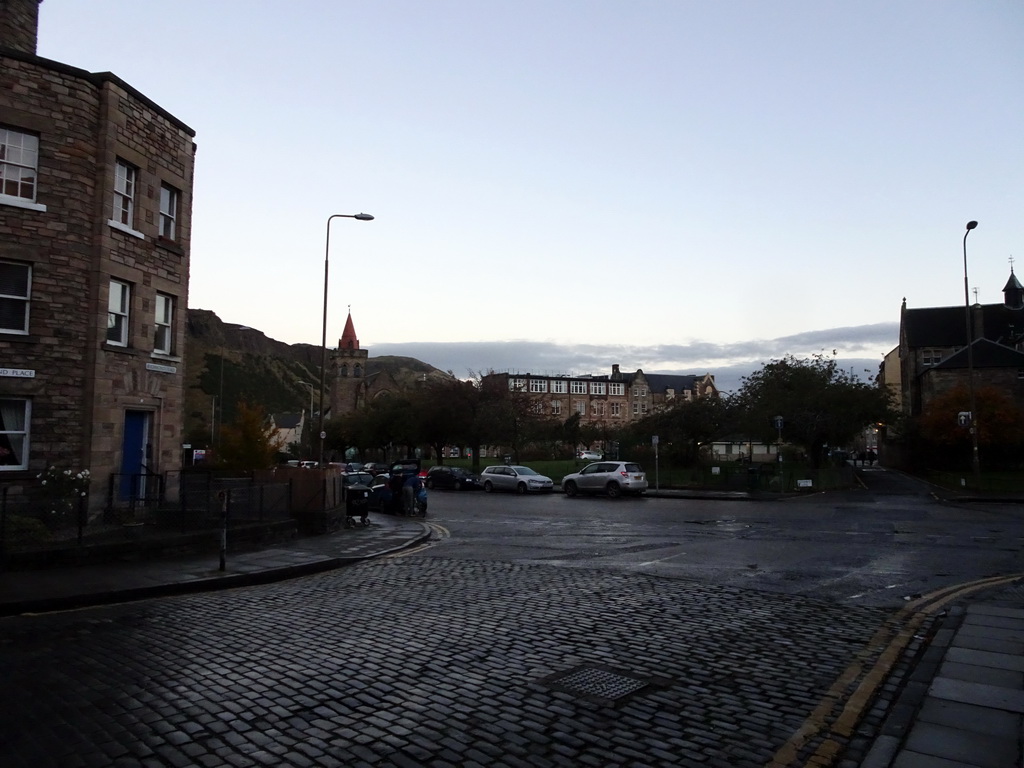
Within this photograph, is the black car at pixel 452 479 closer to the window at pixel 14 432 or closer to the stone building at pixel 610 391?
the window at pixel 14 432

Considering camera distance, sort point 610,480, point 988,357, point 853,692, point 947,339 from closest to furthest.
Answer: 1. point 853,692
2. point 610,480
3. point 988,357
4. point 947,339

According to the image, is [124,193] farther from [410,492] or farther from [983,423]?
[983,423]

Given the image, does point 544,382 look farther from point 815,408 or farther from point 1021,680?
point 1021,680

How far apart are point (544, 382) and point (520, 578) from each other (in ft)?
398

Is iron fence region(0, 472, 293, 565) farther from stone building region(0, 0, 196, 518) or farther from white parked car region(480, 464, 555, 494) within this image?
white parked car region(480, 464, 555, 494)

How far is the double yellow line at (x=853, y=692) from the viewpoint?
506 cm

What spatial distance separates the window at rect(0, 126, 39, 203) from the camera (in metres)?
16.8

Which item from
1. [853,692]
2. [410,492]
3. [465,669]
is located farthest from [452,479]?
[853,692]

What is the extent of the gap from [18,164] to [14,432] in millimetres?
5944

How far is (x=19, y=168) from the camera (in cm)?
1698

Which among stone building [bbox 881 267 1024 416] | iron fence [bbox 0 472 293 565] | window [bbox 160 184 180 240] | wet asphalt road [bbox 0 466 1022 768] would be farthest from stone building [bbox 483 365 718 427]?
wet asphalt road [bbox 0 466 1022 768]

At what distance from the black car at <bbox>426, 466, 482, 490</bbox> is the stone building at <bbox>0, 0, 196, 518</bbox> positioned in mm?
25345

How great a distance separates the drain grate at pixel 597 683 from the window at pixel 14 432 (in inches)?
580

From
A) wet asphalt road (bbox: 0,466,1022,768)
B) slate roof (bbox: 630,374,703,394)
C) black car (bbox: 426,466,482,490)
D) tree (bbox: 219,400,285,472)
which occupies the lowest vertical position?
black car (bbox: 426,466,482,490)
